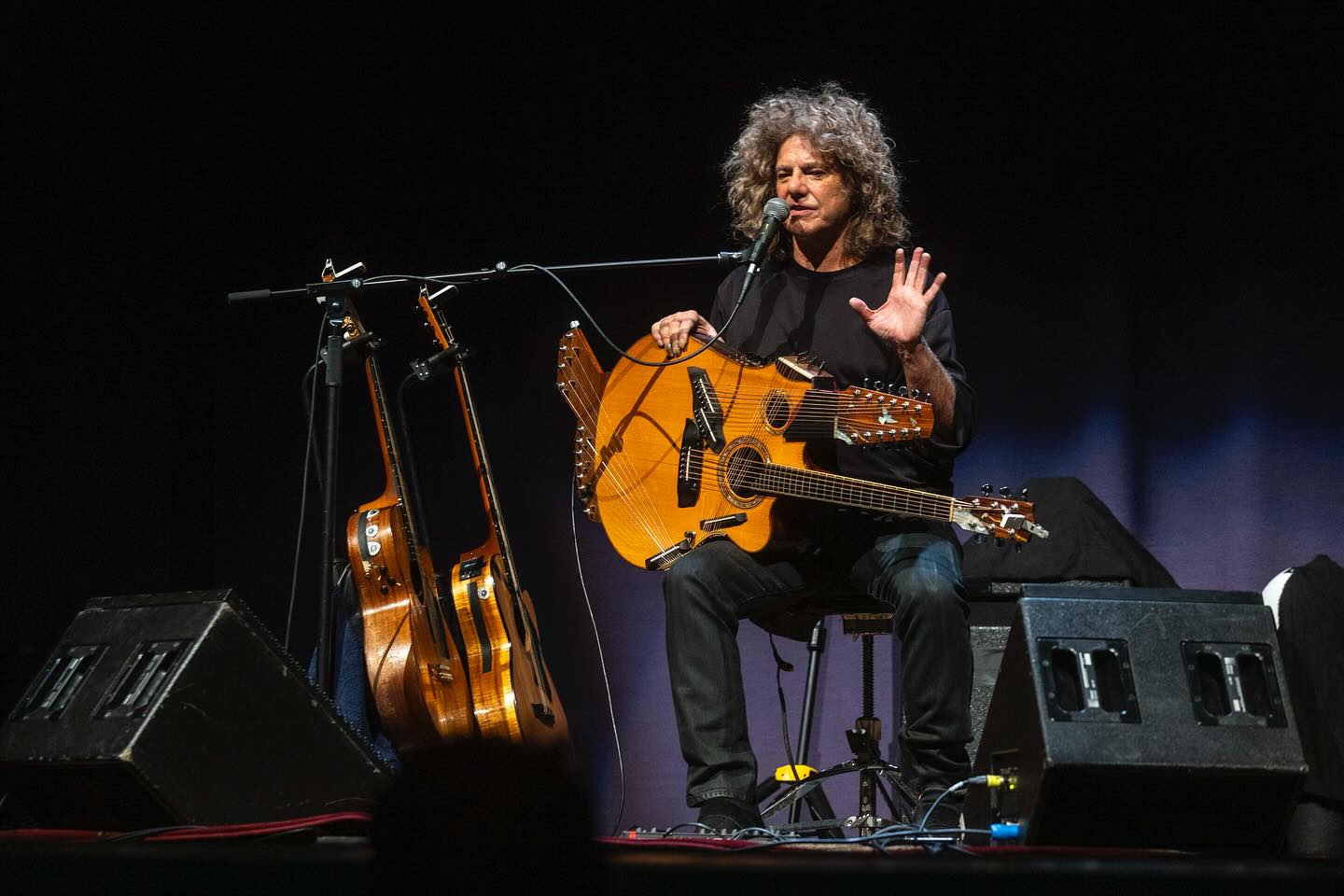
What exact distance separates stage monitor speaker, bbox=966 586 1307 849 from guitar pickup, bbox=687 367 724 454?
1.17m

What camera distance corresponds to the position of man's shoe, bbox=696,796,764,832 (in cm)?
274

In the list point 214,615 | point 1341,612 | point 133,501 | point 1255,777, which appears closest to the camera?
point 1255,777

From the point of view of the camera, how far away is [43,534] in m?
4.43

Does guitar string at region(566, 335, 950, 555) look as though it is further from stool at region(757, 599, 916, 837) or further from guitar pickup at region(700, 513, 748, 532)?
stool at region(757, 599, 916, 837)

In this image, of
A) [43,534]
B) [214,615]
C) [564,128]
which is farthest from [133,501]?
[214,615]

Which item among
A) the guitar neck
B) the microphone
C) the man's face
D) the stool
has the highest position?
the man's face

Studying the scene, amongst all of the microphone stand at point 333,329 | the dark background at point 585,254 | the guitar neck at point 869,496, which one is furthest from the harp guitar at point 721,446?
the dark background at point 585,254

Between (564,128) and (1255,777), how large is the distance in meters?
3.47

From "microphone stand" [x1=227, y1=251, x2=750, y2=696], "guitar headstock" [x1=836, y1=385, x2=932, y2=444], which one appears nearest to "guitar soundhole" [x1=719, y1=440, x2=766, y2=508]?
"guitar headstock" [x1=836, y1=385, x2=932, y2=444]

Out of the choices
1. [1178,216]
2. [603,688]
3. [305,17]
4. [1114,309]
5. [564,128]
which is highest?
[305,17]

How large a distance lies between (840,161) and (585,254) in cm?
144

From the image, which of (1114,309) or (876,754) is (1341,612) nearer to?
(876,754)

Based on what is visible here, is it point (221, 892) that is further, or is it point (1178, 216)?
point (1178, 216)

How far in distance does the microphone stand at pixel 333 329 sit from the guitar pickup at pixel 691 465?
1.35 feet
